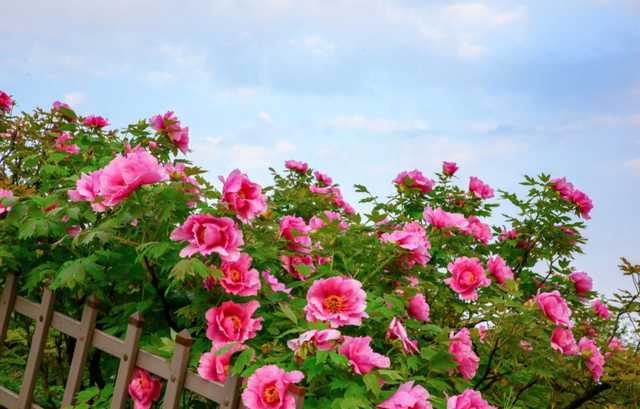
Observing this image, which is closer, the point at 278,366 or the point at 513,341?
the point at 278,366

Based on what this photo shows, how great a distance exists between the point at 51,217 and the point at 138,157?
651mm

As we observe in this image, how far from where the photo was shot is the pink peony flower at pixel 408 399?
1.65m

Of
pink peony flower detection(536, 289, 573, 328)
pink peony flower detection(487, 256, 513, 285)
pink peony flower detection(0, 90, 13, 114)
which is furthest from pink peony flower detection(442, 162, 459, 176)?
pink peony flower detection(0, 90, 13, 114)

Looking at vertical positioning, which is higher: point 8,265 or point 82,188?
point 82,188

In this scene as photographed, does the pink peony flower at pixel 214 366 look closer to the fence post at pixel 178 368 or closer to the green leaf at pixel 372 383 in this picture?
the fence post at pixel 178 368

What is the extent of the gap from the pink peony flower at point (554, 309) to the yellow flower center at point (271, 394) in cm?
130

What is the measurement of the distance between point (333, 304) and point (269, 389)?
0.35 metres

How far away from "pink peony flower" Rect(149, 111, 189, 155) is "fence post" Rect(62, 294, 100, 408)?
808mm

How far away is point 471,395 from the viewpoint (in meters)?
1.79

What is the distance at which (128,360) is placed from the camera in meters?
2.18

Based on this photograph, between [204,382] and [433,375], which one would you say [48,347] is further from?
[433,375]

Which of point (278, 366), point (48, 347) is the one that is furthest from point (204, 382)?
point (48, 347)

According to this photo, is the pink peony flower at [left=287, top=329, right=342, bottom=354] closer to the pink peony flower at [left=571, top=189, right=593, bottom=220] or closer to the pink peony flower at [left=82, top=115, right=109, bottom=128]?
the pink peony flower at [left=82, top=115, right=109, bottom=128]

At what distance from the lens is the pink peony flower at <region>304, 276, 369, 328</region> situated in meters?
1.81
